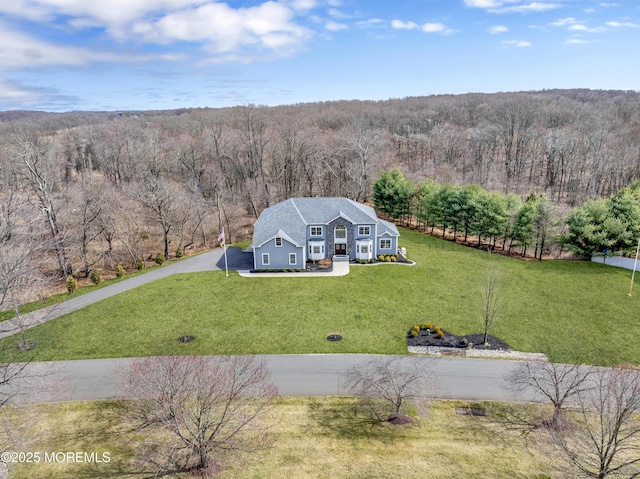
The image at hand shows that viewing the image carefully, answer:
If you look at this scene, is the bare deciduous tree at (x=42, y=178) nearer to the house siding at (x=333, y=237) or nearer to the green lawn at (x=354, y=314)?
the green lawn at (x=354, y=314)

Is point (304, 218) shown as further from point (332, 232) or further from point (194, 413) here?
point (194, 413)

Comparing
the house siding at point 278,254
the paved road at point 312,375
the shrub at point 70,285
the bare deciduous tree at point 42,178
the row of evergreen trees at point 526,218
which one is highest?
the bare deciduous tree at point 42,178

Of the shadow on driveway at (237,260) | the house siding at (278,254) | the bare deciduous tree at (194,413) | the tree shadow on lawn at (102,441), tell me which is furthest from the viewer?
the shadow on driveway at (237,260)

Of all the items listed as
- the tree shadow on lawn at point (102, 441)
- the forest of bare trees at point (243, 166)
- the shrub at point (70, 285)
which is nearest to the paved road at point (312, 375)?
the tree shadow on lawn at point (102, 441)

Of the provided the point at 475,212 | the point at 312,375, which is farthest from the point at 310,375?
the point at 475,212

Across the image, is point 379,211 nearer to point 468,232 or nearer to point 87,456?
point 468,232

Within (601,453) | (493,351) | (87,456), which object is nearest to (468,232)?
(493,351)
